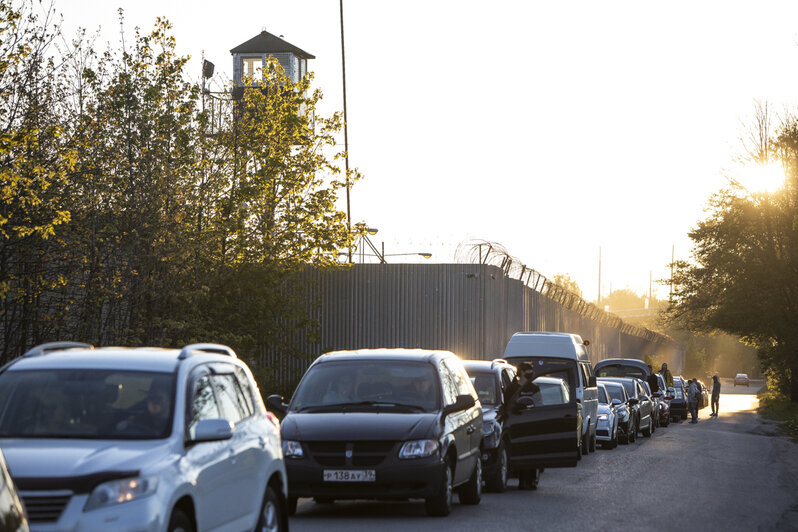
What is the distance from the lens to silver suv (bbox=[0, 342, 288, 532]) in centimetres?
684

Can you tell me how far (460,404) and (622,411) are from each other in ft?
59.6

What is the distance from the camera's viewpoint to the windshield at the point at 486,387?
17203 millimetres

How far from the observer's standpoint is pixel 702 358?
135750mm

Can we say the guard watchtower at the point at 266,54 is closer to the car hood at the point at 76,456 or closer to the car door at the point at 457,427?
the car door at the point at 457,427

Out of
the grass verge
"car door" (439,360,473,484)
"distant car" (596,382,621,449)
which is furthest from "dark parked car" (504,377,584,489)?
the grass verge

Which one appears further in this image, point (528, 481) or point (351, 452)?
point (528, 481)

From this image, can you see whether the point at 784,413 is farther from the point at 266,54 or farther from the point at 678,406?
the point at 266,54

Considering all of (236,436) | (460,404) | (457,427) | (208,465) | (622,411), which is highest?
(236,436)

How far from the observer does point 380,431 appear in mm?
12516

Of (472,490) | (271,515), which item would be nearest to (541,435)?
(472,490)

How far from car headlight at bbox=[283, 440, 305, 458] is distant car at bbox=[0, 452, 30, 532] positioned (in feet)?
27.4

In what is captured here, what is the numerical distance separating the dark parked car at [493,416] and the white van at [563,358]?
6923mm

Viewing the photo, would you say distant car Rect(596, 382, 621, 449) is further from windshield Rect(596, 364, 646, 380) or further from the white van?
windshield Rect(596, 364, 646, 380)

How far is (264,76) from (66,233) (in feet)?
38.5
